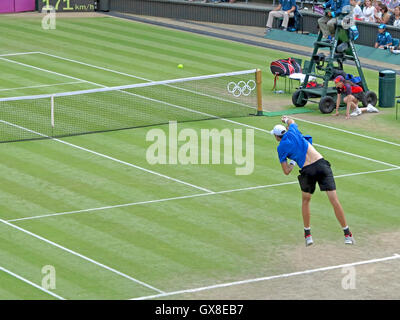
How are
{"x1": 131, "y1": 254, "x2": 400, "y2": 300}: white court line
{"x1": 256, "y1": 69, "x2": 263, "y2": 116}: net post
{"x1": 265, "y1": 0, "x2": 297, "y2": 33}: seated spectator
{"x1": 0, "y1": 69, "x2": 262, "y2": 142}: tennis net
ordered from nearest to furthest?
{"x1": 131, "y1": 254, "x2": 400, "y2": 300}: white court line < {"x1": 0, "y1": 69, "x2": 262, "y2": 142}: tennis net < {"x1": 256, "y1": 69, "x2": 263, "y2": 116}: net post < {"x1": 265, "y1": 0, "x2": 297, "y2": 33}: seated spectator

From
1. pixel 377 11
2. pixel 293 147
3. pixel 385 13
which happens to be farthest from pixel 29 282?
pixel 377 11

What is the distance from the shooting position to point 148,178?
2173 centimetres

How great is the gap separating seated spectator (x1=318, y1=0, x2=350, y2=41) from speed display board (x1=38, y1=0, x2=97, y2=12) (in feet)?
55.8

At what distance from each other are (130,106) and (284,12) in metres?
13.5

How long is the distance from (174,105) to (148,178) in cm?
640

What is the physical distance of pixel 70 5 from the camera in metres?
43.5

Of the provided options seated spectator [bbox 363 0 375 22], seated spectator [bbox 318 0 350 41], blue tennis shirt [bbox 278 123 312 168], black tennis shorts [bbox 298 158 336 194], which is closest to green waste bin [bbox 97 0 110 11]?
seated spectator [bbox 363 0 375 22]

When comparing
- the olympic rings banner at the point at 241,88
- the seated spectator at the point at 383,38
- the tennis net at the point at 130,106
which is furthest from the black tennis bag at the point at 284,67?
the seated spectator at the point at 383,38

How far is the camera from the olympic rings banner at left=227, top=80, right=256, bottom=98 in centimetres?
2880

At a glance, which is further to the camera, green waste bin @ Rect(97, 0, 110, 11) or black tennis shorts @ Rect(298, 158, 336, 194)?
green waste bin @ Rect(97, 0, 110, 11)

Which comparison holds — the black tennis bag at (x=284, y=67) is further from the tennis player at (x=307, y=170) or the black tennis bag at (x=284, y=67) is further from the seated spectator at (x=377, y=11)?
the tennis player at (x=307, y=170)

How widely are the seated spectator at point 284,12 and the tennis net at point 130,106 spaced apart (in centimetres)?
953

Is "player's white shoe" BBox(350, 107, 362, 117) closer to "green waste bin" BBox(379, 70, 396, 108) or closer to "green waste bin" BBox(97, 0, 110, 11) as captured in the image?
"green waste bin" BBox(379, 70, 396, 108)
